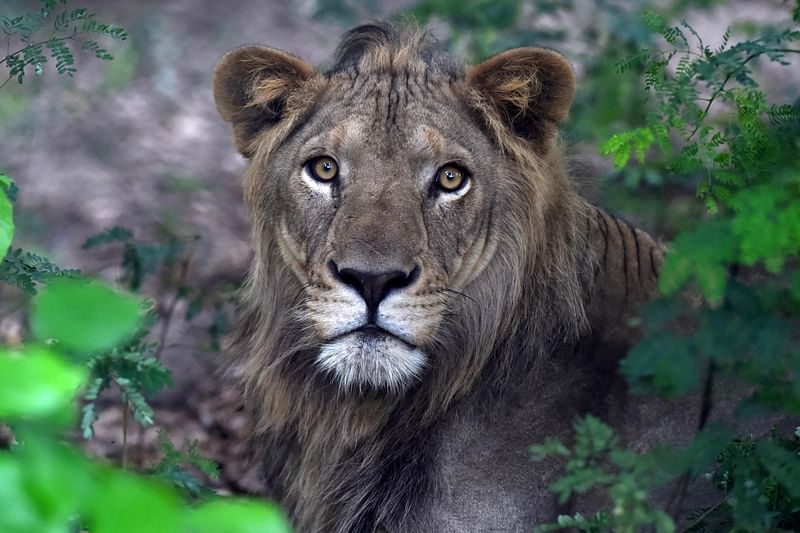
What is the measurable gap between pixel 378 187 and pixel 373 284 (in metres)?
0.46

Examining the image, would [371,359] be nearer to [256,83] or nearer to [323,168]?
[323,168]

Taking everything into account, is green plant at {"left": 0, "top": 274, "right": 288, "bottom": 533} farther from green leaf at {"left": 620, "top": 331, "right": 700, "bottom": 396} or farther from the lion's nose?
the lion's nose

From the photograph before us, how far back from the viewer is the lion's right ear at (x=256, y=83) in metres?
3.95

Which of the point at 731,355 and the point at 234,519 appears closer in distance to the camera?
the point at 234,519

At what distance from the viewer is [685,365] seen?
2.74 meters

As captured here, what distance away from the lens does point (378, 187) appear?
3611mm

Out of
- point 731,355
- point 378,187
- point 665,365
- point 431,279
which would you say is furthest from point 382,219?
point 731,355

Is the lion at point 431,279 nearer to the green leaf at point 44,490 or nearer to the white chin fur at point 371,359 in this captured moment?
the white chin fur at point 371,359

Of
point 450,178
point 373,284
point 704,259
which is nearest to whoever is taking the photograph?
point 704,259

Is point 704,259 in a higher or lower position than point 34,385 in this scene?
higher

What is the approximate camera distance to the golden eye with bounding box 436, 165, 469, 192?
12.2 ft

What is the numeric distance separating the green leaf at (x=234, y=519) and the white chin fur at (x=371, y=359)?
6.35ft

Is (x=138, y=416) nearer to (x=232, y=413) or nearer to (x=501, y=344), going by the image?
(x=501, y=344)

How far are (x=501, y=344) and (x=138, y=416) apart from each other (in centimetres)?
143
